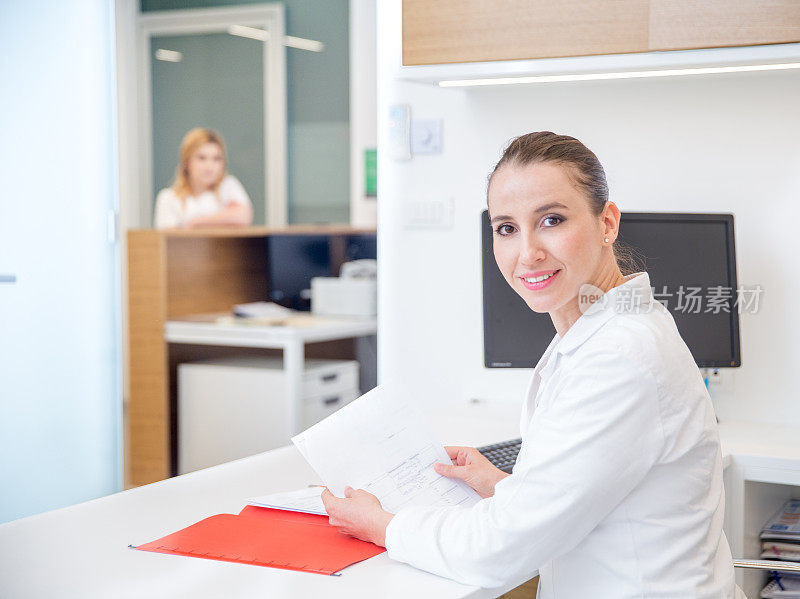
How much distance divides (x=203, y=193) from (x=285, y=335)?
6.50ft

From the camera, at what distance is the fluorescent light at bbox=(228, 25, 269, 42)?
662 cm

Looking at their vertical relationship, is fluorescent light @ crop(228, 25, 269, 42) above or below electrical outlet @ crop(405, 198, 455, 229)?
above

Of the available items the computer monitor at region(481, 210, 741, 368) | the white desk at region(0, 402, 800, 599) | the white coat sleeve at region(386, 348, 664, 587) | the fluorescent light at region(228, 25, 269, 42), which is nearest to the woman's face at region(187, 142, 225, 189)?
the fluorescent light at region(228, 25, 269, 42)

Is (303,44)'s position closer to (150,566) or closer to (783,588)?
(783,588)

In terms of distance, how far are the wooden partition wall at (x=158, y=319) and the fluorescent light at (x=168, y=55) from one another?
288cm

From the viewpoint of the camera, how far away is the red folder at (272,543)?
1.28m

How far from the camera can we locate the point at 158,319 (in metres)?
4.20

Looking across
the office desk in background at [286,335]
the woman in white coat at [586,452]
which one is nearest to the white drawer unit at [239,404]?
the office desk in background at [286,335]

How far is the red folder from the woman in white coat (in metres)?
0.04

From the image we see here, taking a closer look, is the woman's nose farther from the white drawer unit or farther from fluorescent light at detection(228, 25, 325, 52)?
fluorescent light at detection(228, 25, 325, 52)

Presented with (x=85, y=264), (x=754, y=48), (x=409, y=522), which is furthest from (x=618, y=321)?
(x=85, y=264)

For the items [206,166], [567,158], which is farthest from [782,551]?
[206,166]

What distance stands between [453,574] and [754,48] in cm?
140

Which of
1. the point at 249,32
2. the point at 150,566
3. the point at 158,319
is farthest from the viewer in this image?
the point at 249,32
